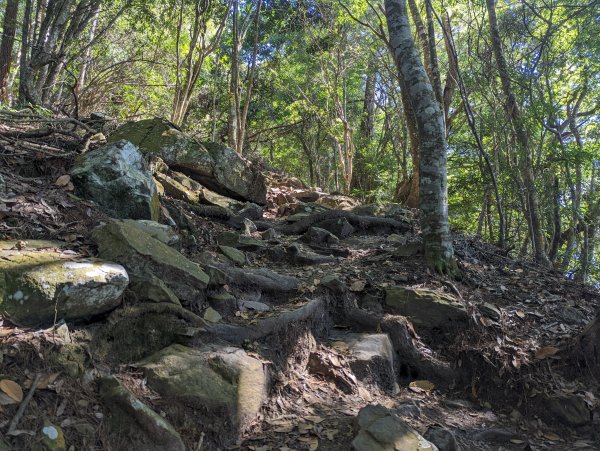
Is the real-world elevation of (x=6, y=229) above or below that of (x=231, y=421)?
above

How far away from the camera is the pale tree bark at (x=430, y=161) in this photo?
6051 mm

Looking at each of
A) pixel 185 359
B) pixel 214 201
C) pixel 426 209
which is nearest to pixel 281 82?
pixel 214 201

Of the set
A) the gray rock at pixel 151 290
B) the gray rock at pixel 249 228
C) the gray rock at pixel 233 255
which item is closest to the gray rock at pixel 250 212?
the gray rock at pixel 249 228

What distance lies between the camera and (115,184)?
16.9ft

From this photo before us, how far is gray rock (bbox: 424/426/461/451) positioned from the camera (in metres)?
3.43

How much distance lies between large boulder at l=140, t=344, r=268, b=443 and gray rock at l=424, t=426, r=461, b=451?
1377mm

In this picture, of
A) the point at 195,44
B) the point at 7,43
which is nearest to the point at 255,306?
the point at 7,43

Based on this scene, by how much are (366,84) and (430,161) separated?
A: 54.5 feet

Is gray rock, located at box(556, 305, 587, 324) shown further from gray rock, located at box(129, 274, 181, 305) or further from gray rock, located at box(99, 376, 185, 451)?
gray rock, located at box(99, 376, 185, 451)

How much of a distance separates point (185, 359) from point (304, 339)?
1.49m

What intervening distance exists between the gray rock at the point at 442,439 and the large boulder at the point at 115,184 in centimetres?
388

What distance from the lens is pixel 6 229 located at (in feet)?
11.8

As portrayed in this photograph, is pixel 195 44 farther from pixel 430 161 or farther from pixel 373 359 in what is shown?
pixel 373 359

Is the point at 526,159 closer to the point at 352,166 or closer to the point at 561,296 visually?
the point at 561,296
